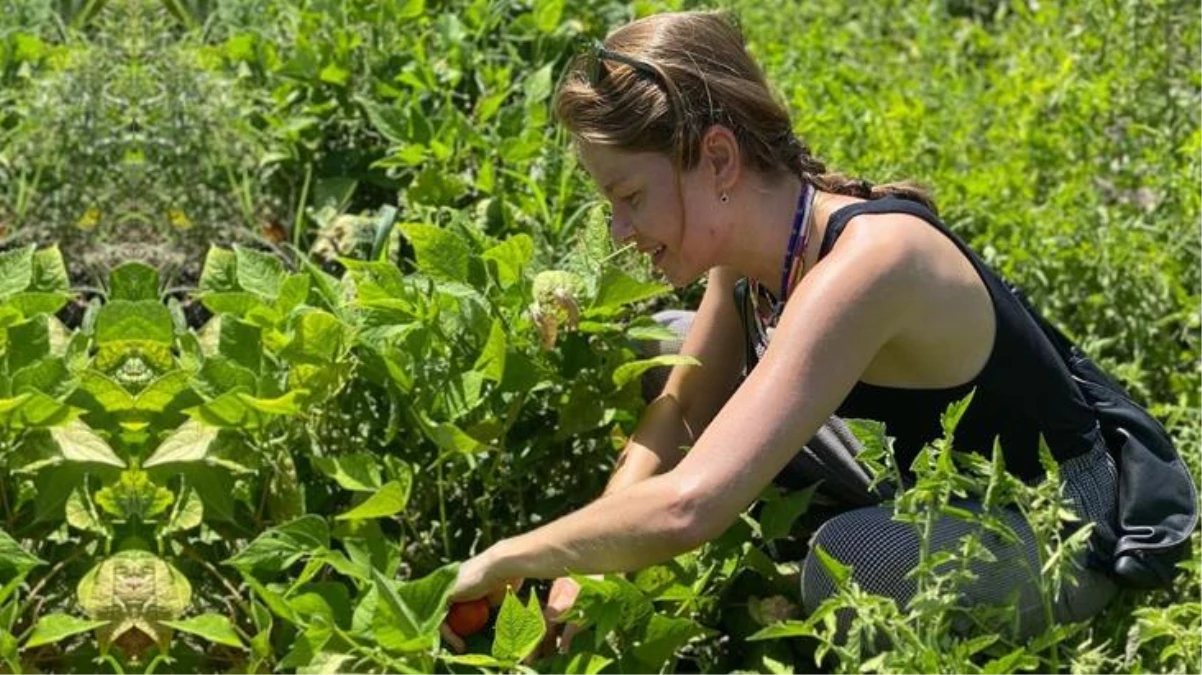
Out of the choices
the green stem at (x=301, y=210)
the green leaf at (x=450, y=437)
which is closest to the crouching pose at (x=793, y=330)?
the green leaf at (x=450, y=437)

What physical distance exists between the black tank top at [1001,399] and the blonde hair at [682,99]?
16cm

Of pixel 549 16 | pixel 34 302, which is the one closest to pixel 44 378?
pixel 34 302

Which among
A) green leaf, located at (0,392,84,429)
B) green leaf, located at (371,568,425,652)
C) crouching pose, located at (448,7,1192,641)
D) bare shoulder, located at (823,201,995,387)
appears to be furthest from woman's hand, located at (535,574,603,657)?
green leaf, located at (0,392,84,429)

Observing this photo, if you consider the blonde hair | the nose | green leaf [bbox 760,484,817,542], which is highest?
the blonde hair

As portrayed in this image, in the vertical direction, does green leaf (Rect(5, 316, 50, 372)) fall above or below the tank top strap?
below

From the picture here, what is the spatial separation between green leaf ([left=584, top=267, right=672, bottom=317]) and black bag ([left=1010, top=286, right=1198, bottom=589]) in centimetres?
56

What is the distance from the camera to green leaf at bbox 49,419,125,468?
123 inches

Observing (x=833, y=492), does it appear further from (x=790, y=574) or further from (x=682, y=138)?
(x=682, y=138)

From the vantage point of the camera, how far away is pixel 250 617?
10.4ft

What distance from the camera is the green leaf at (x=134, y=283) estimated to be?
3381 mm

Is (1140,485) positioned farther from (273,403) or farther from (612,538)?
(273,403)

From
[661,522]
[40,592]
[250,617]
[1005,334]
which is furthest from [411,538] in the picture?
[1005,334]

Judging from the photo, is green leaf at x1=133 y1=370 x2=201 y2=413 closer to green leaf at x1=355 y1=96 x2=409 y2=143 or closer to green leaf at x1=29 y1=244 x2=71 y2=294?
green leaf at x1=29 y1=244 x2=71 y2=294

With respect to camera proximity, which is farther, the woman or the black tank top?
the black tank top
